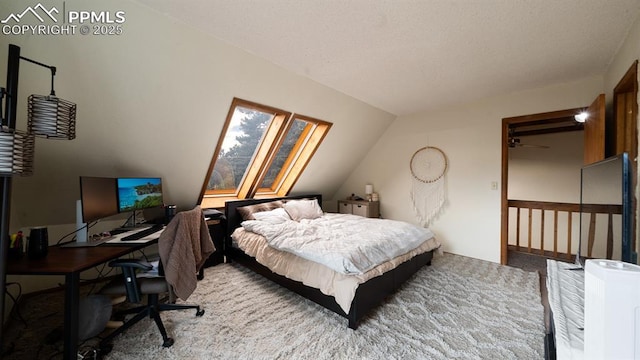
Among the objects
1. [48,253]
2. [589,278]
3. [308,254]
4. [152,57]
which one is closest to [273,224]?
[308,254]

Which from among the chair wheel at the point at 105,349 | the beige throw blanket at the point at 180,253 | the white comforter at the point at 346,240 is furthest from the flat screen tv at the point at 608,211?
the chair wheel at the point at 105,349

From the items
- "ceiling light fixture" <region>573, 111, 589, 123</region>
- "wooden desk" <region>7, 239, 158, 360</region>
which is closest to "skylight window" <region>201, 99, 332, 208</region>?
"wooden desk" <region>7, 239, 158, 360</region>

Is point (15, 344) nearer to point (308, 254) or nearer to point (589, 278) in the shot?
point (308, 254)

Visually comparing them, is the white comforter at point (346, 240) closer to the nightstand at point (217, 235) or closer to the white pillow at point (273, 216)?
the white pillow at point (273, 216)

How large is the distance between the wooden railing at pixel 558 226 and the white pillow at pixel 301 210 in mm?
2971

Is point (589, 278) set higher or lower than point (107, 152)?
lower

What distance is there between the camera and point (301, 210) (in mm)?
3773

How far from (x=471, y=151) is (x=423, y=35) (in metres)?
2.41

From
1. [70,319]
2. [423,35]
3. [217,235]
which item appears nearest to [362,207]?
[217,235]

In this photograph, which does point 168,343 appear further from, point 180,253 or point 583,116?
point 583,116

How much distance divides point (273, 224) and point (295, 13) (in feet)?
7.55

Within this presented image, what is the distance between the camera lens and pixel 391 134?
462 centimetres

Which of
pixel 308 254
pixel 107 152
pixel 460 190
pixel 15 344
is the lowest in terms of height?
pixel 15 344

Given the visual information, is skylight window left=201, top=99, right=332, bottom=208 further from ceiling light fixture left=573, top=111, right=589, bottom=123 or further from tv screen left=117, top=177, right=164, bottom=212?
ceiling light fixture left=573, top=111, right=589, bottom=123
